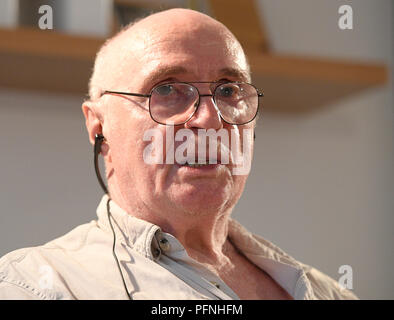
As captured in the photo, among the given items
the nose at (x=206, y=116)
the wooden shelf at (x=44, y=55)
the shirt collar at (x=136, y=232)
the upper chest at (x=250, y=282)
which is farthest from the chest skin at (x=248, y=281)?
the wooden shelf at (x=44, y=55)

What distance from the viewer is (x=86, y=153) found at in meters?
1.83

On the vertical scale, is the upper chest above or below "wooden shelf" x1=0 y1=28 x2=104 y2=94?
below

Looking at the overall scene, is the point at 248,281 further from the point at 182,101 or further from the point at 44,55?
the point at 44,55

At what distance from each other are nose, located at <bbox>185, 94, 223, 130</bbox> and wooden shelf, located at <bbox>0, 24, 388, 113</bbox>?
0.64m

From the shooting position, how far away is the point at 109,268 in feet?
3.10

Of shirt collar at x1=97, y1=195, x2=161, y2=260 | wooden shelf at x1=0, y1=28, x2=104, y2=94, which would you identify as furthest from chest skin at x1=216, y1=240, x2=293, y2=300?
wooden shelf at x1=0, y1=28, x2=104, y2=94

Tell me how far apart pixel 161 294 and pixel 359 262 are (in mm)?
1300

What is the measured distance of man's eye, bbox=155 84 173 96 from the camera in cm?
101

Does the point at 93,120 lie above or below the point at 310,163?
above

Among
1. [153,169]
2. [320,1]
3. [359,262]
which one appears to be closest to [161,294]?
[153,169]

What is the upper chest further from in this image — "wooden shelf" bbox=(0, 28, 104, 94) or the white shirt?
"wooden shelf" bbox=(0, 28, 104, 94)

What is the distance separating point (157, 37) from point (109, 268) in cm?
37

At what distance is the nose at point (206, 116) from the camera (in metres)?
0.98

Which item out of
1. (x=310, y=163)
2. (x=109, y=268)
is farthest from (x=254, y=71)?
(x=109, y=268)
